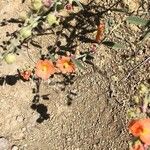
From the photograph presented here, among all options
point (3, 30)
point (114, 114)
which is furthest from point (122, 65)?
point (3, 30)

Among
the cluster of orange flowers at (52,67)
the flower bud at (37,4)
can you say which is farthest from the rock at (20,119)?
the flower bud at (37,4)

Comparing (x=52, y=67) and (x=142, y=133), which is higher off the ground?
(x=142, y=133)

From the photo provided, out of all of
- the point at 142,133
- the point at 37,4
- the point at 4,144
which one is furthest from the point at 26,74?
the point at 142,133

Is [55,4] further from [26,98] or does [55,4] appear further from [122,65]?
[26,98]

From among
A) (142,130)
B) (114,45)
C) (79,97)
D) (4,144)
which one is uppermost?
(142,130)

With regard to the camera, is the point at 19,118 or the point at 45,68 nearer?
the point at 45,68

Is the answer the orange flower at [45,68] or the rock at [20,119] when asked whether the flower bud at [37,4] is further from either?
the rock at [20,119]

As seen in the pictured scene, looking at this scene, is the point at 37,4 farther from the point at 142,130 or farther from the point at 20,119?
the point at 20,119

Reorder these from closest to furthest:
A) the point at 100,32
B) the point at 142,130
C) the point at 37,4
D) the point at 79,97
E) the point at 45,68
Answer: the point at 142,130 < the point at 37,4 < the point at 45,68 < the point at 100,32 < the point at 79,97
